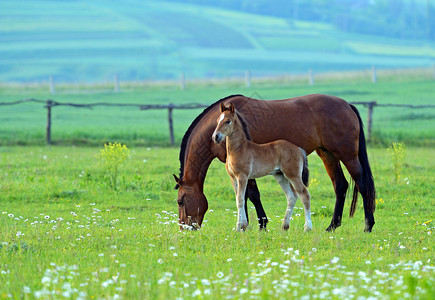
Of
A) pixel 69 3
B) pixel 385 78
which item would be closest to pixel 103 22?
pixel 69 3

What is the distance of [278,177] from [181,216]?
1.56 metres

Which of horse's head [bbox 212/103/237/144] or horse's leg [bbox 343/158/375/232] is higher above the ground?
horse's head [bbox 212/103/237/144]

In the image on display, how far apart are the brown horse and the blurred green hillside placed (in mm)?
98463

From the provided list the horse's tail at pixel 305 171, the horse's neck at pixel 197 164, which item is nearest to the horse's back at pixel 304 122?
the horse's tail at pixel 305 171

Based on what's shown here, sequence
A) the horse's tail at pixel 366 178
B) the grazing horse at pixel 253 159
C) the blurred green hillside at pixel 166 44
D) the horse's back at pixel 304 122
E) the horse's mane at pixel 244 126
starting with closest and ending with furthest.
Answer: the grazing horse at pixel 253 159
the horse's mane at pixel 244 126
the horse's back at pixel 304 122
the horse's tail at pixel 366 178
the blurred green hillside at pixel 166 44

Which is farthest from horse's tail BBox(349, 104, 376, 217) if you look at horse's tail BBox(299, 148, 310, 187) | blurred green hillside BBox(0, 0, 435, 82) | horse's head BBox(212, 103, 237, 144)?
blurred green hillside BBox(0, 0, 435, 82)

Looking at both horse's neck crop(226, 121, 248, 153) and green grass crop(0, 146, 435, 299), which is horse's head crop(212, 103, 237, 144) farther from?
green grass crop(0, 146, 435, 299)

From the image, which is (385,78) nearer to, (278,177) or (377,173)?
(377,173)

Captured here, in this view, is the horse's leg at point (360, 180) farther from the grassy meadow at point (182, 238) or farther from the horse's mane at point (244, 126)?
the horse's mane at point (244, 126)

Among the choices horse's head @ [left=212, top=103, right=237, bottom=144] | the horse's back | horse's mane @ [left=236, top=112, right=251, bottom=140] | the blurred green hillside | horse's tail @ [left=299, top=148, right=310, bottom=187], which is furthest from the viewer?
the blurred green hillside

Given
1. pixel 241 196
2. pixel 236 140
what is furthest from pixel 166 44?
pixel 241 196

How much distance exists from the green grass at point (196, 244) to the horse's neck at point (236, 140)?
119 centimetres

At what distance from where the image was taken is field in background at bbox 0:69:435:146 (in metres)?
27.3

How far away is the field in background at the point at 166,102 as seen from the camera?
27.3 metres
